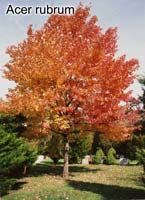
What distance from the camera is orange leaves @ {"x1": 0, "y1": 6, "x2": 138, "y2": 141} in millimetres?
22844

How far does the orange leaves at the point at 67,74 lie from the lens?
22.8 m

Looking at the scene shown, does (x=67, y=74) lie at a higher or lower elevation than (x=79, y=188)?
higher

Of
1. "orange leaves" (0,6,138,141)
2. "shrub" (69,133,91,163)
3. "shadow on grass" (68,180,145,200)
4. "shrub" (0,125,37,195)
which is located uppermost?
"orange leaves" (0,6,138,141)

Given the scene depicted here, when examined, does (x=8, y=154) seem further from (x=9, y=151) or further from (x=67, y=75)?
(x=67, y=75)

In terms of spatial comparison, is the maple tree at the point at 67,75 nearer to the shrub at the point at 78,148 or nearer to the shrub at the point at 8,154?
the shrub at the point at 8,154

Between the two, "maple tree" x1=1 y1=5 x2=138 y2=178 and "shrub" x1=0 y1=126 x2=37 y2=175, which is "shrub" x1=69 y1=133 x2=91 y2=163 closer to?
"maple tree" x1=1 y1=5 x2=138 y2=178

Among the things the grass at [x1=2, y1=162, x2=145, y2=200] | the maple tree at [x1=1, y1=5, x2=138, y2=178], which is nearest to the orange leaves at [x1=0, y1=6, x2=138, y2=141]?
the maple tree at [x1=1, y1=5, x2=138, y2=178]

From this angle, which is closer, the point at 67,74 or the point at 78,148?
the point at 67,74

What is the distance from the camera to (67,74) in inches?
902

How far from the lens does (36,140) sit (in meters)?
25.6

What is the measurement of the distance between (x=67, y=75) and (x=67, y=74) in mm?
64

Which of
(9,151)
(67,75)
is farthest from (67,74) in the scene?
(9,151)

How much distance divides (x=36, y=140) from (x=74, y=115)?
9.86ft

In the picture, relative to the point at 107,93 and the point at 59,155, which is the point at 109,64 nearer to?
the point at 107,93
